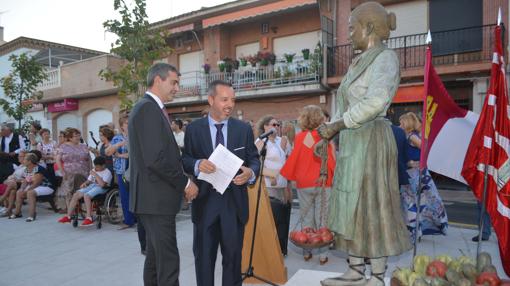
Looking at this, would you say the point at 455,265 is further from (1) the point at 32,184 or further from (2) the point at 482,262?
(1) the point at 32,184

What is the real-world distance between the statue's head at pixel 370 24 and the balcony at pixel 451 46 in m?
11.0

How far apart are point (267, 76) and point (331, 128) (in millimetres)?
14379

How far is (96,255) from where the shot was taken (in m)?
5.55

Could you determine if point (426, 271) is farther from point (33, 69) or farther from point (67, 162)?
point (33, 69)

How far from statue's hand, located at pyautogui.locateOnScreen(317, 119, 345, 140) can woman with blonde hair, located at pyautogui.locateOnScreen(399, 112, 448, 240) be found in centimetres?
355

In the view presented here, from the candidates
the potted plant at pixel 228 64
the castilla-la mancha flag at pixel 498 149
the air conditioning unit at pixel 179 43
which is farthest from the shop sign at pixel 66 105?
the castilla-la mancha flag at pixel 498 149

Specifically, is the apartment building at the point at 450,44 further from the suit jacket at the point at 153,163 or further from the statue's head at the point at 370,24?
the suit jacket at the point at 153,163

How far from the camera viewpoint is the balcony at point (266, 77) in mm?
15594

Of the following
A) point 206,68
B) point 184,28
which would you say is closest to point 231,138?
point 206,68

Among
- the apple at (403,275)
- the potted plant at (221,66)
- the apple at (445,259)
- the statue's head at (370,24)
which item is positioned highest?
the potted plant at (221,66)

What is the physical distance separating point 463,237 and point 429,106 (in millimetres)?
3533

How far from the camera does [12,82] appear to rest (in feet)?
42.9

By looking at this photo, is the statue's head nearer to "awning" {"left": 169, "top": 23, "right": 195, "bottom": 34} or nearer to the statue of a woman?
the statue of a woman

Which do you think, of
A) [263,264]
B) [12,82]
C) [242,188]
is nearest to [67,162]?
[263,264]
